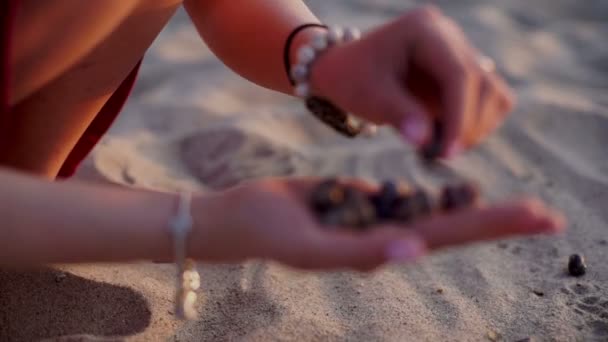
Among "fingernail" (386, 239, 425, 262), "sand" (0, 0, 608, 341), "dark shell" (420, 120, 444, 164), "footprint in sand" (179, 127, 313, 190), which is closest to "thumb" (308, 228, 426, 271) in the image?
"fingernail" (386, 239, 425, 262)

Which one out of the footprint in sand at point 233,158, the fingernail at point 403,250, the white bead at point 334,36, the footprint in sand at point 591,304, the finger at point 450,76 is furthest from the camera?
the footprint in sand at point 233,158

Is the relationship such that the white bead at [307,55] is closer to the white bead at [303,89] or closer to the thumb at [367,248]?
the white bead at [303,89]

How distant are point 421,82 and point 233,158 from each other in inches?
44.1

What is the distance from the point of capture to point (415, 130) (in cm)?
96

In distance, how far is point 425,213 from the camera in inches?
36.8

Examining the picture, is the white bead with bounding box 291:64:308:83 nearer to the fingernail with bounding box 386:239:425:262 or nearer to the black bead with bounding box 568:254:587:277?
the fingernail with bounding box 386:239:425:262

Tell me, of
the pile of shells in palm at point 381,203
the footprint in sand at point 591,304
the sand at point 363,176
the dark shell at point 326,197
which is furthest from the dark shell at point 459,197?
the footprint in sand at point 591,304

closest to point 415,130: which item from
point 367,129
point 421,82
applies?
Answer: point 421,82

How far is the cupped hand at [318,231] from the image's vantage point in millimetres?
865

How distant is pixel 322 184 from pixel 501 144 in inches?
55.7

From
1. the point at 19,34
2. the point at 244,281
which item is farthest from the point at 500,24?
the point at 19,34

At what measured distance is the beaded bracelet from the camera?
1209 millimetres

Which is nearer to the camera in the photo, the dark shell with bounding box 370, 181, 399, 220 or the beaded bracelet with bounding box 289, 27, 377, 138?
the dark shell with bounding box 370, 181, 399, 220

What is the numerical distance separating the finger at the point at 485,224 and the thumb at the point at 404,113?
131mm
